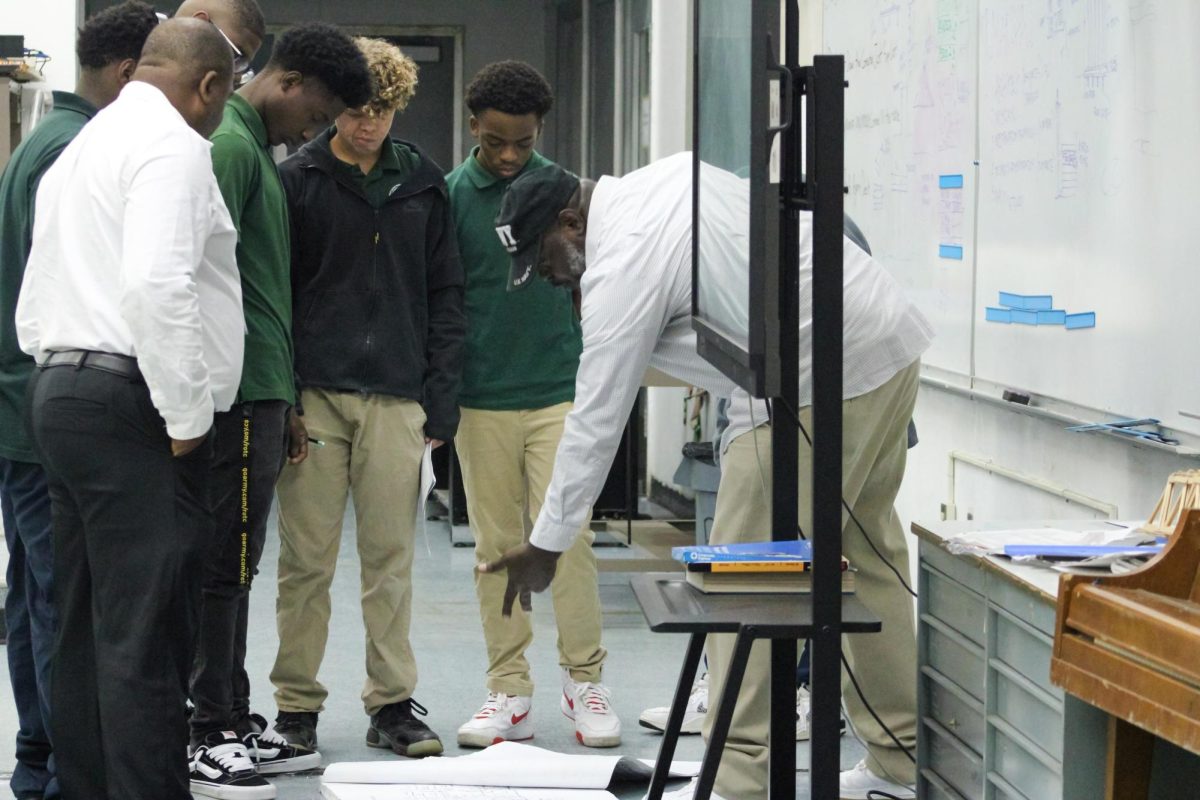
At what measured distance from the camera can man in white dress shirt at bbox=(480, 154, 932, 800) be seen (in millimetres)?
2391

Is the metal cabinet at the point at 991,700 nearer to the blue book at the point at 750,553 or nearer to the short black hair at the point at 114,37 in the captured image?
the blue book at the point at 750,553

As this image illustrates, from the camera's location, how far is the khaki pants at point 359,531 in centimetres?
337

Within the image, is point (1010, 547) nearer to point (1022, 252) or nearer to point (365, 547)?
point (1022, 252)

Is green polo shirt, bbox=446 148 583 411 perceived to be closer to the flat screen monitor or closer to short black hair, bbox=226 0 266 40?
short black hair, bbox=226 0 266 40

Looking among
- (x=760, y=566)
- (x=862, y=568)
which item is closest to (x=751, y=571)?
(x=760, y=566)

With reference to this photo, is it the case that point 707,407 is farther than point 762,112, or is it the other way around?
point 707,407

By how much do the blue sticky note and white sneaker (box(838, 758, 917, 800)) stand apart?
3.52ft

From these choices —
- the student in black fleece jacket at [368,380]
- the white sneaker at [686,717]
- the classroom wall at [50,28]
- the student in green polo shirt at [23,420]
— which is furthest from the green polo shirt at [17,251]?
the classroom wall at [50,28]

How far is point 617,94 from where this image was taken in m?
7.44

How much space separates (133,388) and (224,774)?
3.19ft

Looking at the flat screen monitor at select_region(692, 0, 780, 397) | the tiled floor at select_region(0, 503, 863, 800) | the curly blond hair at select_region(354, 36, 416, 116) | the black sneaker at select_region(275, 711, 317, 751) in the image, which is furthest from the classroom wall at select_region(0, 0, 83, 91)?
the flat screen monitor at select_region(692, 0, 780, 397)

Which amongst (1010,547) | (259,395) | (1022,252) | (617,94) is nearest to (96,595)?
(259,395)

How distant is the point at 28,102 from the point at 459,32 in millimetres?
3465

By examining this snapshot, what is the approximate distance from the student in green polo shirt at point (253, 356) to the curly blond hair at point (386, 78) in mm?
169
